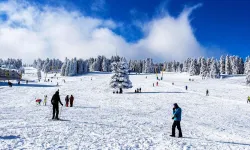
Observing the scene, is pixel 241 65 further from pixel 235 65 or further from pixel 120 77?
pixel 120 77

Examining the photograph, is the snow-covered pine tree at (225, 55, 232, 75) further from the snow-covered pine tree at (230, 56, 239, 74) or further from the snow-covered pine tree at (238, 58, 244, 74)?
the snow-covered pine tree at (238, 58, 244, 74)

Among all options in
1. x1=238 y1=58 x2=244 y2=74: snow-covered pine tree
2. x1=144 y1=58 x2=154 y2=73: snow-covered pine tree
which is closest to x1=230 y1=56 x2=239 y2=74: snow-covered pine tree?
x1=238 y1=58 x2=244 y2=74: snow-covered pine tree

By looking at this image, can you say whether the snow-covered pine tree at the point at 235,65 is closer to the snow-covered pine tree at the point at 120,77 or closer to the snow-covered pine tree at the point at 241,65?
the snow-covered pine tree at the point at 241,65

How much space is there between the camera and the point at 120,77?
54.8m

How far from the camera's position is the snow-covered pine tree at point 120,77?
53.9m

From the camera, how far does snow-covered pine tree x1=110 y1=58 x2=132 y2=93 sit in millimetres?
53875

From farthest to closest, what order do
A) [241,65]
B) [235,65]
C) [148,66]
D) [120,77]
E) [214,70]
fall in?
[148,66], [241,65], [235,65], [214,70], [120,77]

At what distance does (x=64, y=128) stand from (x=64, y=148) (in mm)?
3431

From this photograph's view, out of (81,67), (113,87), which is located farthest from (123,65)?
(81,67)

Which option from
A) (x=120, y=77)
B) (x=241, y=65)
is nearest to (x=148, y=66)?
(x=241, y=65)

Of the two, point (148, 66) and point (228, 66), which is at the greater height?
point (148, 66)

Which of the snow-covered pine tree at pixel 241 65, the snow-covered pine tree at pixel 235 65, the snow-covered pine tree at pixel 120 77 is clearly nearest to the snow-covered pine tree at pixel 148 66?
the snow-covered pine tree at pixel 235 65

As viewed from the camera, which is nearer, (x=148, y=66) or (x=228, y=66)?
(x=228, y=66)

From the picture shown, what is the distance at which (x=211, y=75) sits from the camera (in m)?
105
